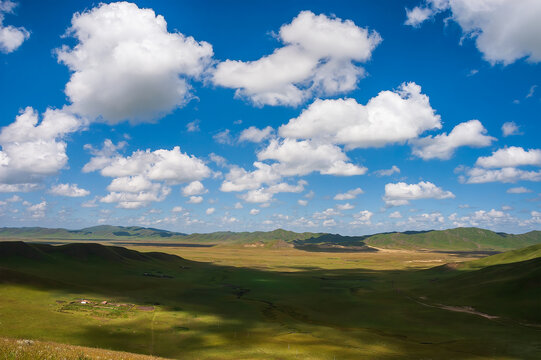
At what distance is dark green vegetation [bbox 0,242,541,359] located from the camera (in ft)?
148

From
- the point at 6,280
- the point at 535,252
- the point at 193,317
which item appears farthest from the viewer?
the point at 535,252

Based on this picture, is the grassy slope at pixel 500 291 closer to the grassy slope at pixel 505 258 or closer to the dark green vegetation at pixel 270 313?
the dark green vegetation at pixel 270 313

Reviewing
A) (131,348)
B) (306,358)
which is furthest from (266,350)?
(131,348)

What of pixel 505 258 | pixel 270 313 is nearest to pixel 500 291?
pixel 270 313

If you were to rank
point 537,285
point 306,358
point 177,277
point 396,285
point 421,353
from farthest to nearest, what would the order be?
point 177,277 → point 396,285 → point 537,285 → point 421,353 → point 306,358

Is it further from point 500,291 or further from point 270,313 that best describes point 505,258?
point 270,313

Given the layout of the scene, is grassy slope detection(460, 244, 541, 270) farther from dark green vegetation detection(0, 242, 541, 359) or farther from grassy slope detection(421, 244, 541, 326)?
grassy slope detection(421, 244, 541, 326)

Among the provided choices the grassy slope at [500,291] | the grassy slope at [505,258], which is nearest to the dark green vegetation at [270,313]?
the grassy slope at [500,291]

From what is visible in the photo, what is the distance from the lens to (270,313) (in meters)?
71.4

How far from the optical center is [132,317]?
5969cm

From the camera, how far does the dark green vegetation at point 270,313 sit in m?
45.2

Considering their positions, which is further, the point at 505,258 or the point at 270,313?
the point at 505,258

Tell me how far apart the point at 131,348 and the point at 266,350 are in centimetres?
1828

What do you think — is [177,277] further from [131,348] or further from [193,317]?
[131,348]
